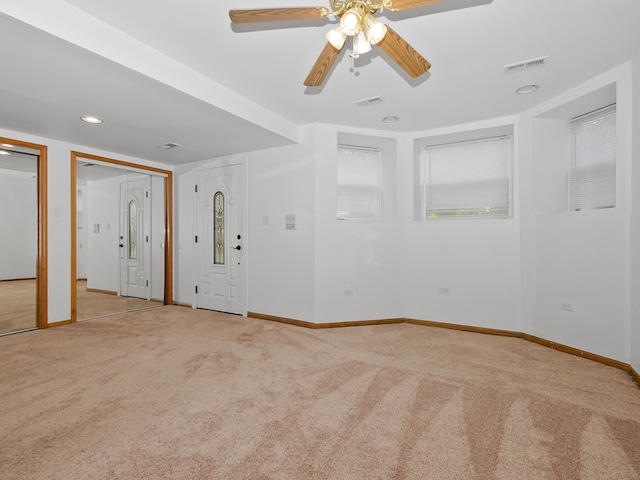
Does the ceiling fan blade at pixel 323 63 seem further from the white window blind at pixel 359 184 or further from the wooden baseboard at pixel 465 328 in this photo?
the wooden baseboard at pixel 465 328

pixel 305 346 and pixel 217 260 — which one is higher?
pixel 217 260

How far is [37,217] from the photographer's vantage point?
165 inches

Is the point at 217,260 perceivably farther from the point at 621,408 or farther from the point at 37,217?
the point at 621,408

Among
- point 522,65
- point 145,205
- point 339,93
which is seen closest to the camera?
point 522,65

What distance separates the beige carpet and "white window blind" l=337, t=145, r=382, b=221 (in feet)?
6.37

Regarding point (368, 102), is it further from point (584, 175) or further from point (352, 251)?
point (584, 175)

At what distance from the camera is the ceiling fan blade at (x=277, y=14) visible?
5.85 ft

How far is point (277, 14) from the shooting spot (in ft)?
5.93

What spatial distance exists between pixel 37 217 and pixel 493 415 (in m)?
5.35

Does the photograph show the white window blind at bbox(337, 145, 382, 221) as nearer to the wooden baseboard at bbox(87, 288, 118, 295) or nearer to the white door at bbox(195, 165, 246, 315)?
the white door at bbox(195, 165, 246, 315)

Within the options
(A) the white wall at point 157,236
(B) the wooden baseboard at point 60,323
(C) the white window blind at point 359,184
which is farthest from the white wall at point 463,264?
(B) the wooden baseboard at point 60,323

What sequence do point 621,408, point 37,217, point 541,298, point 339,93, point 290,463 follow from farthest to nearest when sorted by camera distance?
point 37,217
point 541,298
point 339,93
point 621,408
point 290,463

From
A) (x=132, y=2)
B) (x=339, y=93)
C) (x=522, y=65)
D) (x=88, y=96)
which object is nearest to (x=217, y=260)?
(x=88, y=96)

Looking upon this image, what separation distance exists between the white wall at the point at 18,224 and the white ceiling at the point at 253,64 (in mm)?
842
